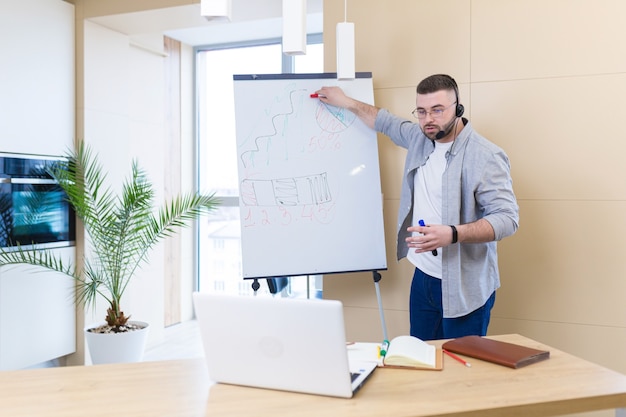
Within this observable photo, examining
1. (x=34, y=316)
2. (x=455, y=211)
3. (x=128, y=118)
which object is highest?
(x=128, y=118)

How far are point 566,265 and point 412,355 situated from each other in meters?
1.52

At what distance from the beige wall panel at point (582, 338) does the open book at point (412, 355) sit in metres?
1.33

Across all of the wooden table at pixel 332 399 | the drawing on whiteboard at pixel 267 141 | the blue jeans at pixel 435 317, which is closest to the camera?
the wooden table at pixel 332 399

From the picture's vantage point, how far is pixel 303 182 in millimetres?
2877

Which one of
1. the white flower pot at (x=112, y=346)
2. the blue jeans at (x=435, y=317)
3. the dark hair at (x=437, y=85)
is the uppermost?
the dark hair at (x=437, y=85)

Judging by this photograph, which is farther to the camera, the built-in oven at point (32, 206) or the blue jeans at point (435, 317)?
the built-in oven at point (32, 206)

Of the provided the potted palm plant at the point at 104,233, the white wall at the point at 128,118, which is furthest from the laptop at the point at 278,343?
the white wall at the point at 128,118

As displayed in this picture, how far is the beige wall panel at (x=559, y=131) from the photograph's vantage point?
9.09ft

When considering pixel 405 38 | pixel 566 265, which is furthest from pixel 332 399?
pixel 405 38

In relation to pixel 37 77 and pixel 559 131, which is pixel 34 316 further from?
pixel 559 131

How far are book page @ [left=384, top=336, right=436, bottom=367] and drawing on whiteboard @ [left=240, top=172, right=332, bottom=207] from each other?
118 centimetres

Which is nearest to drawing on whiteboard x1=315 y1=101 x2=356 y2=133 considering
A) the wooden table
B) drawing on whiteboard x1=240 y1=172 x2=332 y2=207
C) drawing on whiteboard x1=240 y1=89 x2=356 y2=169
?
drawing on whiteboard x1=240 y1=89 x2=356 y2=169

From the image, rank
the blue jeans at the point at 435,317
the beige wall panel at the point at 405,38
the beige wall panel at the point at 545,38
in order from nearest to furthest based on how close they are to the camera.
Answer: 1. the blue jeans at the point at 435,317
2. the beige wall panel at the point at 545,38
3. the beige wall panel at the point at 405,38

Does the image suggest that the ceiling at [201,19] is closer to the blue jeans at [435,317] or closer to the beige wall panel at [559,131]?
the beige wall panel at [559,131]
